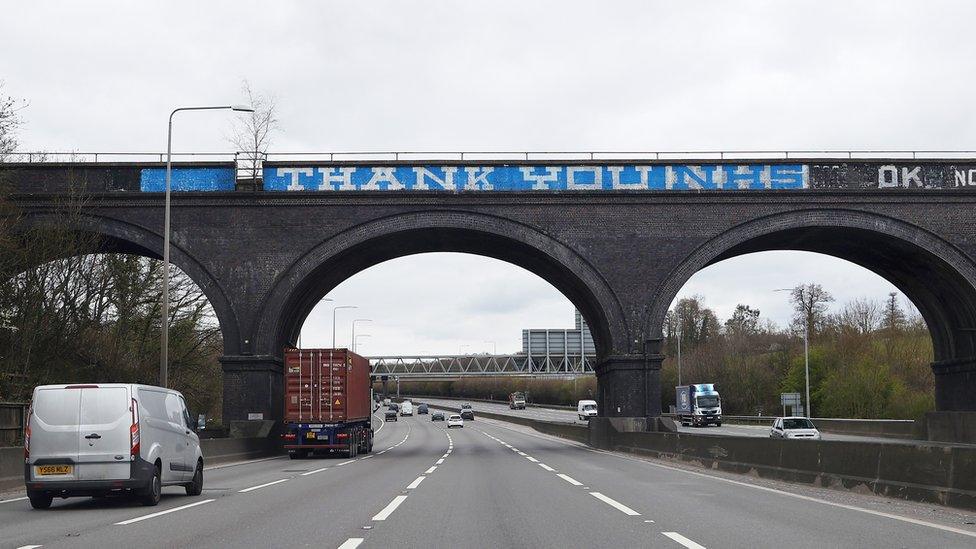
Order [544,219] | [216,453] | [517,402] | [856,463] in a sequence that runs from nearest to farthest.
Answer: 1. [856,463]
2. [216,453]
3. [544,219]
4. [517,402]

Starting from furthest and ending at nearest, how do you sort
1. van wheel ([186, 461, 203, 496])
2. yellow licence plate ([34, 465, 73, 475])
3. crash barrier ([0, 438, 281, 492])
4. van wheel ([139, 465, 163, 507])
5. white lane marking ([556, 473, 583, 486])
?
white lane marking ([556, 473, 583, 486])
crash barrier ([0, 438, 281, 492])
van wheel ([186, 461, 203, 496])
van wheel ([139, 465, 163, 507])
yellow licence plate ([34, 465, 73, 475])

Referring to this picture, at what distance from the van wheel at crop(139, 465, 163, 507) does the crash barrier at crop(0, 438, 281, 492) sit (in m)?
4.85

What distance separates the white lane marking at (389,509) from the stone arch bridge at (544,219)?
2350cm

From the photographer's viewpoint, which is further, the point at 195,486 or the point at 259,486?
the point at 259,486

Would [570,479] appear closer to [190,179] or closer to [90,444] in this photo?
[90,444]

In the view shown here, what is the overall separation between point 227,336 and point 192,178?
6.54 meters

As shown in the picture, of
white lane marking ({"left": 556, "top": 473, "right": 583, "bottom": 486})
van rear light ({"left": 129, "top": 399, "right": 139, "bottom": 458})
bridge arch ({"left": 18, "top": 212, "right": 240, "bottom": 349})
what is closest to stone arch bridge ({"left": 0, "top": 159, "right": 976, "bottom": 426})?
bridge arch ({"left": 18, "top": 212, "right": 240, "bottom": 349})

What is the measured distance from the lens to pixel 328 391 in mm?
35562

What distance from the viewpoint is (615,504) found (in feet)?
48.8

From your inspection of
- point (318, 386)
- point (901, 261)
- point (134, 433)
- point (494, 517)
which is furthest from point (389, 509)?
point (901, 261)

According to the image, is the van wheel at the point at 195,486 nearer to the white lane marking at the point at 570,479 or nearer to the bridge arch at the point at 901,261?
the white lane marking at the point at 570,479

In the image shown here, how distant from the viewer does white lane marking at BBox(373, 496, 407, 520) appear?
13.1 metres

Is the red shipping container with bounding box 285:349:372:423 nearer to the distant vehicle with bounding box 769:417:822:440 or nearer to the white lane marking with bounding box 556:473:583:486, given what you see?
the white lane marking with bounding box 556:473:583:486

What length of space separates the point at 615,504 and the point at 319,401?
72.3ft
